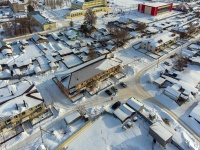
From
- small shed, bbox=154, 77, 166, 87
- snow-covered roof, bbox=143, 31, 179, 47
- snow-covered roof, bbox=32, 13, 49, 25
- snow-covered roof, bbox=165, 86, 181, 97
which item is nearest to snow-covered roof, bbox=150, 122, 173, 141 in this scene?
snow-covered roof, bbox=165, 86, 181, 97

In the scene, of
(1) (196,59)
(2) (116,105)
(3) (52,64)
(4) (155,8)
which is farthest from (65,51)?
(4) (155,8)

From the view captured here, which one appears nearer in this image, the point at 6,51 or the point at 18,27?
the point at 6,51

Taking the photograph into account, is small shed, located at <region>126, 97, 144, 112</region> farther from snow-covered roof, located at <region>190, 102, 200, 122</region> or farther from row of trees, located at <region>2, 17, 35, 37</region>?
row of trees, located at <region>2, 17, 35, 37</region>

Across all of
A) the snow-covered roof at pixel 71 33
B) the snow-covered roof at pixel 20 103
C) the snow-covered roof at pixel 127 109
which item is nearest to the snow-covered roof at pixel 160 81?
the snow-covered roof at pixel 127 109

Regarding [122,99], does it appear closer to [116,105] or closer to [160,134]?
[116,105]

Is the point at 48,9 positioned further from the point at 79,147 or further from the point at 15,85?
the point at 79,147

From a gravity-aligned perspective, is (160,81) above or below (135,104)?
above
